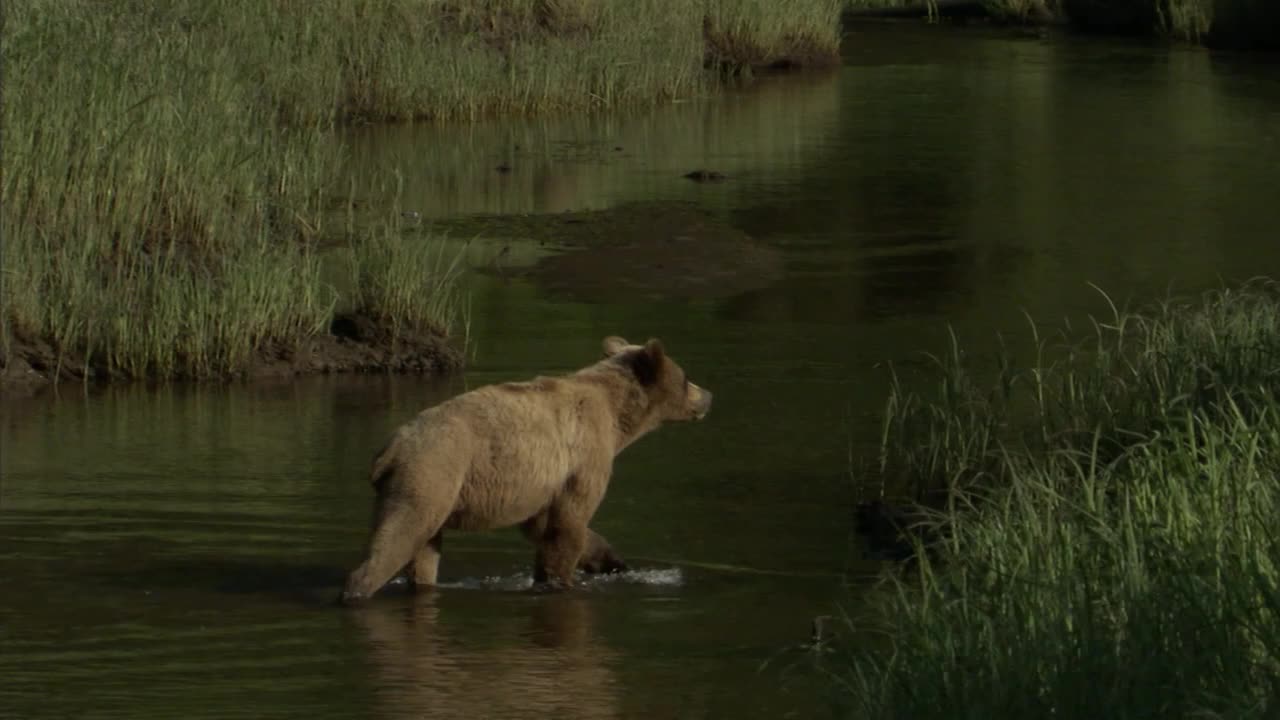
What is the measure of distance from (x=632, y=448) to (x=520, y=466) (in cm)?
278

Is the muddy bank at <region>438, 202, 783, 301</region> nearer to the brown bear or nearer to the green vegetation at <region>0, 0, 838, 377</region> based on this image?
the green vegetation at <region>0, 0, 838, 377</region>

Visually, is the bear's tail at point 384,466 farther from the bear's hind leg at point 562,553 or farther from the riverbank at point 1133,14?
the riverbank at point 1133,14

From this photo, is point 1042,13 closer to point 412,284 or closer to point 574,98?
point 574,98

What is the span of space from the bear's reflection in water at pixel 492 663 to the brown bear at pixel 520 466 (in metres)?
0.20

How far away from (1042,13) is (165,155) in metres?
27.6

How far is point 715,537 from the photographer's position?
9.16 meters

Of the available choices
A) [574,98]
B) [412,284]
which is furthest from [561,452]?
[574,98]

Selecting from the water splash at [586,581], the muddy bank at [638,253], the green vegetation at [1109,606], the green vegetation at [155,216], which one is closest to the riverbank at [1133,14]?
the muddy bank at [638,253]

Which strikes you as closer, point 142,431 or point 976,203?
point 142,431

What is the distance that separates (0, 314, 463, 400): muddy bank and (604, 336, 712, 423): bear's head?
410 cm

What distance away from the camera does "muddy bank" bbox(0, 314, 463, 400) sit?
40.3ft

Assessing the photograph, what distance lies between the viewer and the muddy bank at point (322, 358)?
12297 millimetres

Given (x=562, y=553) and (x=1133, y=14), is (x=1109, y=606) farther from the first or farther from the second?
(x=1133, y=14)

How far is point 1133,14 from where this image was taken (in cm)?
3756
